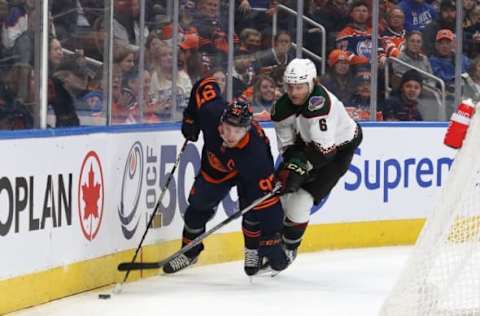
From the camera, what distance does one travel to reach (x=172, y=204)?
7965 mm

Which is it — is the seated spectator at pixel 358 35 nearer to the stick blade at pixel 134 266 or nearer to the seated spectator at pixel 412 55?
the seated spectator at pixel 412 55

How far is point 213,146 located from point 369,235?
96.6 inches

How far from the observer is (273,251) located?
24.5 ft

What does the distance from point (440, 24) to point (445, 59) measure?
0.28m

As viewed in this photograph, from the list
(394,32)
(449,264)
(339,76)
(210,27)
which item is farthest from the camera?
(394,32)

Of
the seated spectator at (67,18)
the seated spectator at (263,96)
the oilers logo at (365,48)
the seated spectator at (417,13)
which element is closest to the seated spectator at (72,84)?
the seated spectator at (67,18)

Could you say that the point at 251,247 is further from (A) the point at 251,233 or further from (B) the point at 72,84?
(B) the point at 72,84

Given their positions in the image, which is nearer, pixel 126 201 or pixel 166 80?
pixel 126 201

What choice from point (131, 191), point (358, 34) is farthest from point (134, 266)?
point (358, 34)

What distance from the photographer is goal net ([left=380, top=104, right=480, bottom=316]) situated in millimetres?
5453

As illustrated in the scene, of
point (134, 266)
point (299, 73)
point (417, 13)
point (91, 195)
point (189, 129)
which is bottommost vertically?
point (134, 266)

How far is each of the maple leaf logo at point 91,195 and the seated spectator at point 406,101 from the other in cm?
345

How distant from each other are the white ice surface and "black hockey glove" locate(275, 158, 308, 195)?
1.74 feet

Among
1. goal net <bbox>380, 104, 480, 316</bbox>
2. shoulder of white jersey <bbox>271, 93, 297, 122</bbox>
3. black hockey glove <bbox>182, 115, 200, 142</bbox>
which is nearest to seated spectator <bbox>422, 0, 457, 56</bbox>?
shoulder of white jersey <bbox>271, 93, 297, 122</bbox>
